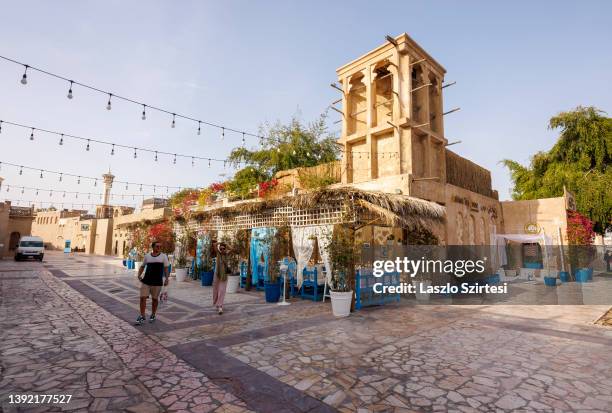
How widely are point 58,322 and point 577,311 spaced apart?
1260 centimetres

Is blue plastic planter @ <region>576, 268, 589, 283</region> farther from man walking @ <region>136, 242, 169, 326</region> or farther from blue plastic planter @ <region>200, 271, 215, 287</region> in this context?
man walking @ <region>136, 242, 169, 326</region>

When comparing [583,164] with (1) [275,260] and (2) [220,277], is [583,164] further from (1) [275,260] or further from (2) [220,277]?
(2) [220,277]

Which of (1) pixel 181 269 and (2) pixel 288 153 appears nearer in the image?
(1) pixel 181 269

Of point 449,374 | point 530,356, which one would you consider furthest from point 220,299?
point 530,356

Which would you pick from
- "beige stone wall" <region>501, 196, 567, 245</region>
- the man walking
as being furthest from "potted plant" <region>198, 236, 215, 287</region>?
"beige stone wall" <region>501, 196, 567, 245</region>

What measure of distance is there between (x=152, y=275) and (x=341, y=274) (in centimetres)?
432

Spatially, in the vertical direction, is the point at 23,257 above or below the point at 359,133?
below

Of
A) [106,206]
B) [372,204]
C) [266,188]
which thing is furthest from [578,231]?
[106,206]

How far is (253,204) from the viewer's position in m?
11.6

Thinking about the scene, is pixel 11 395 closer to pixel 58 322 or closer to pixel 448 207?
pixel 58 322

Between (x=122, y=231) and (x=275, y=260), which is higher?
(x=122, y=231)

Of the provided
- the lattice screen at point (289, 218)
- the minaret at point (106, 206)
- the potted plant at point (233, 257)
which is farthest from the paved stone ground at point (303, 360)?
A: the minaret at point (106, 206)

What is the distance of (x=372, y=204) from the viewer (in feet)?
28.1

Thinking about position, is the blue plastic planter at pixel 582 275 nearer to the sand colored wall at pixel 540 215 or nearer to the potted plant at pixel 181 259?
the sand colored wall at pixel 540 215
